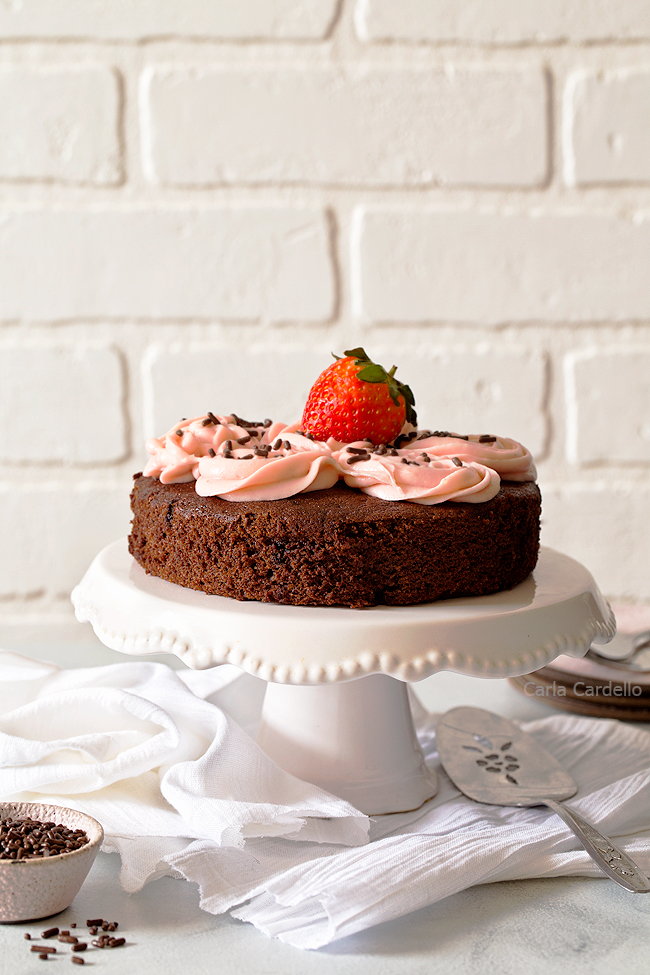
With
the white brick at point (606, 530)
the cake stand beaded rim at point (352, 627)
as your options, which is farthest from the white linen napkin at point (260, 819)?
the white brick at point (606, 530)

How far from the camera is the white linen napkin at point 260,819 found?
0.89 metres

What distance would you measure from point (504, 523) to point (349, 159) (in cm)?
115

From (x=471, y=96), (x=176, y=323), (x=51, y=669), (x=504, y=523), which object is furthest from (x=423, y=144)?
(x=51, y=669)

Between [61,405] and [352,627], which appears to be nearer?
[352,627]

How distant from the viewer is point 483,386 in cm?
203

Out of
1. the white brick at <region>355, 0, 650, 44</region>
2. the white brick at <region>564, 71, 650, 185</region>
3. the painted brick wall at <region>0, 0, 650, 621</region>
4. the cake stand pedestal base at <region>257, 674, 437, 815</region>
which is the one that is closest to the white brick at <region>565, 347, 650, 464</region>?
the painted brick wall at <region>0, 0, 650, 621</region>

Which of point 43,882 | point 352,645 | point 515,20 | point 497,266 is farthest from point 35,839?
point 515,20

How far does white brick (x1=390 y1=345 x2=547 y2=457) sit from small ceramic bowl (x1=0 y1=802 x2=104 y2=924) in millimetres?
1319

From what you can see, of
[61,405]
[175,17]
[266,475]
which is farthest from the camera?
[61,405]

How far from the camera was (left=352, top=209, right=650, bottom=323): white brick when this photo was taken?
2.00 meters

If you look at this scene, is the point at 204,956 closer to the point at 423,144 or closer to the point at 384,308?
the point at 384,308

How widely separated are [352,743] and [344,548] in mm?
275

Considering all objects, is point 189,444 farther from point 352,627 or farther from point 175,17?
point 175,17

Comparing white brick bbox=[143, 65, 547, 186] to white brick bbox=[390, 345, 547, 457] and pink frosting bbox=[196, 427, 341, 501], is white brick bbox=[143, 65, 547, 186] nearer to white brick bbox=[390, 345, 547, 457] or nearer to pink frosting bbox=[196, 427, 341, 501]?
white brick bbox=[390, 345, 547, 457]
